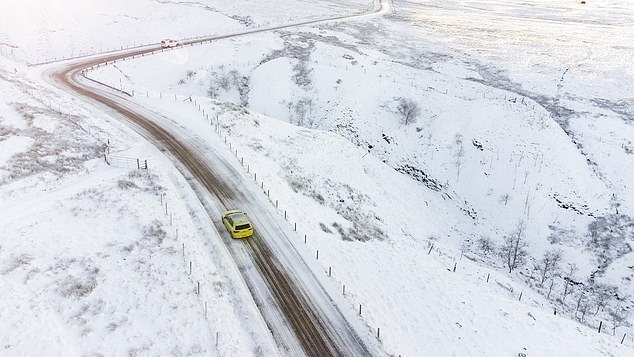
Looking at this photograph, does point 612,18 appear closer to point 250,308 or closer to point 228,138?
point 228,138

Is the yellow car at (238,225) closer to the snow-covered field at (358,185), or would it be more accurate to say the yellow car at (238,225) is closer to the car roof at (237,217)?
the car roof at (237,217)

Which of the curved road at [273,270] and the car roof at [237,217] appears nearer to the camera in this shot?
the curved road at [273,270]

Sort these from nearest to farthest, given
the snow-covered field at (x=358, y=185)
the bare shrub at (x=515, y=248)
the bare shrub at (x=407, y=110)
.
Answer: the snow-covered field at (x=358, y=185) → the bare shrub at (x=515, y=248) → the bare shrub at (x=407, y=110)

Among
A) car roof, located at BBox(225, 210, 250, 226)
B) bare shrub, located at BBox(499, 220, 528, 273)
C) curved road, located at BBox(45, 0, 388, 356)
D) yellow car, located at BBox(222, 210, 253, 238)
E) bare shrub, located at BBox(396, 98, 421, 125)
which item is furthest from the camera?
bare shrub, located at BBox(396, 98, 421, 125)

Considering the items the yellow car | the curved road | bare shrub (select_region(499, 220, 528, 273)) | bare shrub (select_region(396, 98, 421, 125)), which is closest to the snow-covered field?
bare shrub (select_region(499, 220, 528, 273))

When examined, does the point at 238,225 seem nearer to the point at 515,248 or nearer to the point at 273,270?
the point at 273,270

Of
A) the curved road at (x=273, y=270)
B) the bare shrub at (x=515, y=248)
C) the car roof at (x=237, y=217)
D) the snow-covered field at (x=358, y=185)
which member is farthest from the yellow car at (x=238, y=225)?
the bare shrub at (x=515, y=248)

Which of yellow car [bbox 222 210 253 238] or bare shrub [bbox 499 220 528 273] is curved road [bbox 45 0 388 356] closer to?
yellow car [bbox 222 210 253 238]
